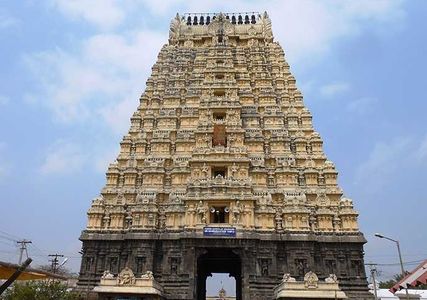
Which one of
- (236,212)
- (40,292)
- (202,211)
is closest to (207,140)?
(202,211)

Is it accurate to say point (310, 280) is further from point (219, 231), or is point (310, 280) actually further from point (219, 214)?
point (219, 214)

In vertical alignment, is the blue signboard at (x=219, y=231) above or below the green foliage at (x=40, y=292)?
above

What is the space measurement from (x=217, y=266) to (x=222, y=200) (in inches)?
450

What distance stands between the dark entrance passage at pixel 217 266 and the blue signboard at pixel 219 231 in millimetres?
2038

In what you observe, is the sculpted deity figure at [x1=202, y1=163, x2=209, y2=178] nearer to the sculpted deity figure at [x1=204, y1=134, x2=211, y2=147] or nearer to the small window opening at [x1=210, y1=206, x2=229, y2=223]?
the sculpted deity figure at [x1=204, y1=134, x2=211, y2=147]

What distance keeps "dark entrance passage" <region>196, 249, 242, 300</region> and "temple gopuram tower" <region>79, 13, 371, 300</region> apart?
0.18 metres

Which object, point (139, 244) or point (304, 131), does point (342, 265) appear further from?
point (139, 244)

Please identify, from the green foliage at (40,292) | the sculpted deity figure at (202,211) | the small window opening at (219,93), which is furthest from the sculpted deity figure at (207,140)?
the green foliage at (40,292)

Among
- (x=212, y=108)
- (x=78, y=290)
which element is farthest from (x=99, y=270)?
(x=212, y=108)

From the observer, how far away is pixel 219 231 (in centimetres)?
3156

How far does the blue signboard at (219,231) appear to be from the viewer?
103 feet

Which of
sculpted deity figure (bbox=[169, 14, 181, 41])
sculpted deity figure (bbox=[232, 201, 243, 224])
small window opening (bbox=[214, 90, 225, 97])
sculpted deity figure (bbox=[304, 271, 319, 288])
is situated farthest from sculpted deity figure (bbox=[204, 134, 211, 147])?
sculpted deity figure (bbox=[169, 14, 181, 41])

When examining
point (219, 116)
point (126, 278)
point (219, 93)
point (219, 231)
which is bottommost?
point (126, 278)

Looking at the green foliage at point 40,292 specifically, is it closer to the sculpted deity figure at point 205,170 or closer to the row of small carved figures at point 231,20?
the sculpted deity figure at point 205,170
